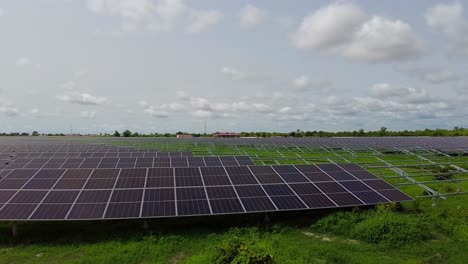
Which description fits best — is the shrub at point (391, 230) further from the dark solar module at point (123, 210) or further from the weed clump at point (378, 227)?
the dark solar module at point (123, 210)

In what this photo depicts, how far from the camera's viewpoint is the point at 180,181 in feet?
49.9

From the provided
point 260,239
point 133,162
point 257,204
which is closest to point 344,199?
point 257,204

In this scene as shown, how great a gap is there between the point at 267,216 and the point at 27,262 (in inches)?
348

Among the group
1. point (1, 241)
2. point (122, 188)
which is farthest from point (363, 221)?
point (1, 241)

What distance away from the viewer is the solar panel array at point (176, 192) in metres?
12.5

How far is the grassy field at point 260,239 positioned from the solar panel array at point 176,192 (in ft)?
2.98

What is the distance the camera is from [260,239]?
39.2 feet

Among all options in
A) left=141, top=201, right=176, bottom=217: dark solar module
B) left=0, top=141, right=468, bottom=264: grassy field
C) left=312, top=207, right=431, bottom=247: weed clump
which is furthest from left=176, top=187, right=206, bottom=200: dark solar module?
left=312, top=207, right=431, bottom=247: weed clump

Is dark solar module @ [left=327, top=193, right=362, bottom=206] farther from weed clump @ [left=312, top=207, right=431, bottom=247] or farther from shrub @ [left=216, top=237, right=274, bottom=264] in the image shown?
shrub @ [left=216, top=237, right=274, bottom=264]

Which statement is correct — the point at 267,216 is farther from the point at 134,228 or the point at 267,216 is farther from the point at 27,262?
the point at 27,262

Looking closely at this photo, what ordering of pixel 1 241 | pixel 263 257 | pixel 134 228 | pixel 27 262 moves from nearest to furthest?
pixel 263 257 → pixel 27 262 → pixel 1 241 → pixel 134 228

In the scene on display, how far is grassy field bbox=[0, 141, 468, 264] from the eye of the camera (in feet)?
34.4

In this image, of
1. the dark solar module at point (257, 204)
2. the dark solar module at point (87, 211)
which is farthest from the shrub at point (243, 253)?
the dark solar module at point (87, 211)

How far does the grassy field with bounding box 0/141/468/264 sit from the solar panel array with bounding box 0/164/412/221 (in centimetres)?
91
